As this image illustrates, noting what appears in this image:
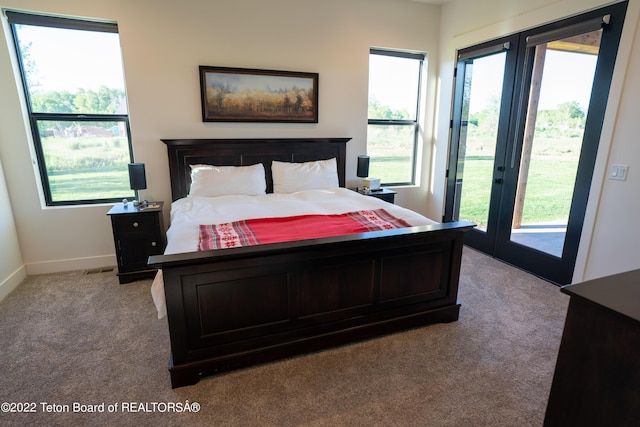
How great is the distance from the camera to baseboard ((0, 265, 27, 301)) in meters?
2.82

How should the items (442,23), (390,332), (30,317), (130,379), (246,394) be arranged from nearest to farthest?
1. (246,394)
2. (130,379)
3. (390,332)
4. (30,317)
5. (442,23)

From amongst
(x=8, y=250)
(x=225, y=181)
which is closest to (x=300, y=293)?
(x=225, y=181)

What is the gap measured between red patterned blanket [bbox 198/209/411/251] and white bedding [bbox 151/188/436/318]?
0.29 ft

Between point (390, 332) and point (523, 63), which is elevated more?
point (523, 63)

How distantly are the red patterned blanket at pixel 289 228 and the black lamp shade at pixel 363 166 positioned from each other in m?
1.44

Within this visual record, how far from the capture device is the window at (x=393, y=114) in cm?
425

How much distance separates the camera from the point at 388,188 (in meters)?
4.52

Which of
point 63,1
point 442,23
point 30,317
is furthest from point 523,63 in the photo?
point 30,317

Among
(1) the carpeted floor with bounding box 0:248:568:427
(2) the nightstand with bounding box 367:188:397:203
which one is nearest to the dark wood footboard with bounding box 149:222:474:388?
(1) the carpeted floor with bounding box 0:248:568:427

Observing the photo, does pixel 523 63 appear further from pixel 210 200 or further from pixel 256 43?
pixel 210 200

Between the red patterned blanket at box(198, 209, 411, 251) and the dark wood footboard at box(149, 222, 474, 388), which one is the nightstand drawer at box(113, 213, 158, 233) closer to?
the red patterned blanket at box(198, 209, 411, 251)

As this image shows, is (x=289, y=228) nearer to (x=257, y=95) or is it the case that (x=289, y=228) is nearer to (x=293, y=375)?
(x=293, y=375)

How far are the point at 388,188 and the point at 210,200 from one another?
8.11 feet

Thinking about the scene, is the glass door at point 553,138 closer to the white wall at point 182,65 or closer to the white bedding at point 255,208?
the white bedding at point 255,208
